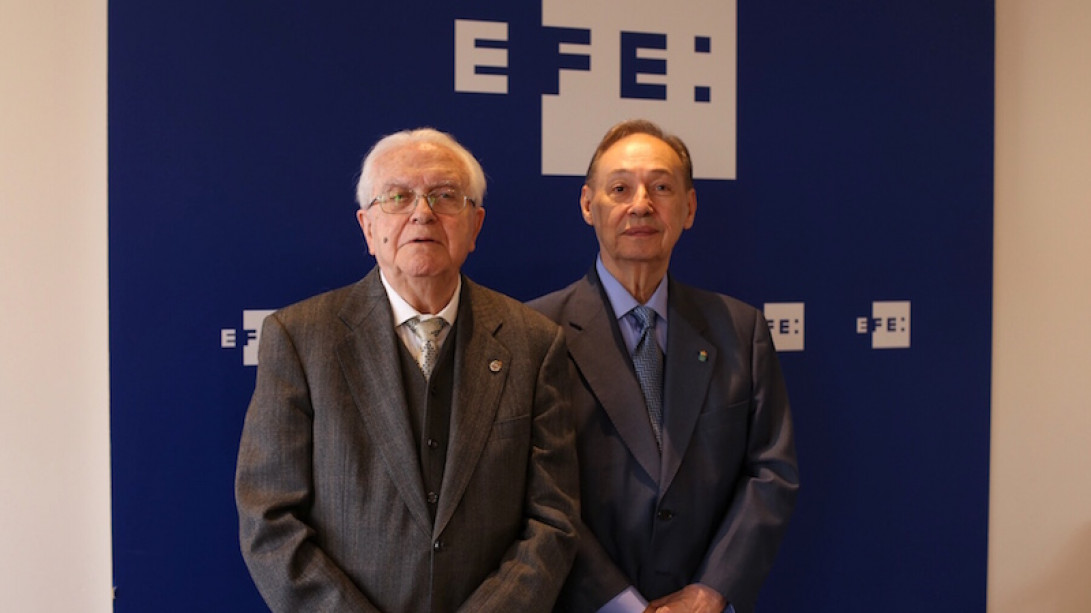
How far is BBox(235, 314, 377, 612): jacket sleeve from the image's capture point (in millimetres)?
1568

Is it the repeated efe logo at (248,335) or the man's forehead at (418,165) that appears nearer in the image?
the man's forehead at (418,165)

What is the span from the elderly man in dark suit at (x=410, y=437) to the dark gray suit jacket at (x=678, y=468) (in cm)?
14

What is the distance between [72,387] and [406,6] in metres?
1.34

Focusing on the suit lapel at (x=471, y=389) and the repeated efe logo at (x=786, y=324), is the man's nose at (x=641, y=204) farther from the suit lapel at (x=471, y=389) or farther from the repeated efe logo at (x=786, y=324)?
the repeated efe logo at (x=786, y=324)

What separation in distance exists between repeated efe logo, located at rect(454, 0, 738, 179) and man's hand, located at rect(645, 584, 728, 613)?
1168 millimetres

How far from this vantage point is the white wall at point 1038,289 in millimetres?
2771

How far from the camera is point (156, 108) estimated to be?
7.25ft

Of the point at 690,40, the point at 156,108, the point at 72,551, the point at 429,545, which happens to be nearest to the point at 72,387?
the point at 72,551

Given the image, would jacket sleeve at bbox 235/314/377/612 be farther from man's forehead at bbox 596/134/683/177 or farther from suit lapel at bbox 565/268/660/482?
man's forehead at bbox 596/134/683/177

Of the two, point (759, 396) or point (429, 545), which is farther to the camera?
point (759, 396)

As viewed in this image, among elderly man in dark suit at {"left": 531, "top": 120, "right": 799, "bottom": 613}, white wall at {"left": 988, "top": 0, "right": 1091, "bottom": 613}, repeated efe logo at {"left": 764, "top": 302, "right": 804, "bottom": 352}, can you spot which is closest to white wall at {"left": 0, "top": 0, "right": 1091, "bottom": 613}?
elderly man in dark suit at {"left": 531, "top": 120, "right": 799, "bottom": 613}

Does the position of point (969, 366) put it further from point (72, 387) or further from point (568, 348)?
point (72, 387)

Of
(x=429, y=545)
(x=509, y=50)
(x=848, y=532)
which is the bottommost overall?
(x=848, y=532)

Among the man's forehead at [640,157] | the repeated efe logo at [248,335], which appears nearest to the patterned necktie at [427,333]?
the man's forehead at [640,157]
